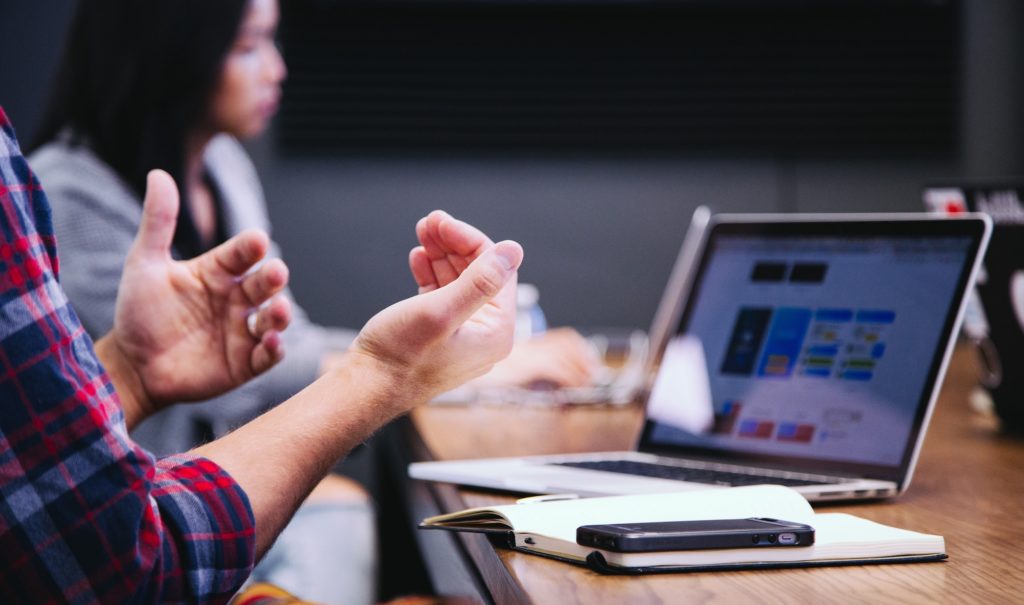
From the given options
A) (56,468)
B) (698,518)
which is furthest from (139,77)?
(698,518)

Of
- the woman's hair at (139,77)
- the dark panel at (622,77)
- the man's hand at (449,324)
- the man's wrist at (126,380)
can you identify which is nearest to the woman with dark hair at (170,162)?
the woman's hair at (139,77)

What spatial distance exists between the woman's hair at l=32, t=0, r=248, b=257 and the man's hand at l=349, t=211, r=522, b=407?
1208 mm

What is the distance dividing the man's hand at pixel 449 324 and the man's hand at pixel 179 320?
1.11 ft

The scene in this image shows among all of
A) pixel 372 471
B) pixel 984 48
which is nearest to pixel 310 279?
pixel 372 471

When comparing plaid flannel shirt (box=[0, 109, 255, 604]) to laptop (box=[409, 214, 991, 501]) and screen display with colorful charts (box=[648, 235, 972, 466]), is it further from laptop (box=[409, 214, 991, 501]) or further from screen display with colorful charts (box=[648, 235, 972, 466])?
screen display with colorful charts (box=[648, 235, 972, 466])

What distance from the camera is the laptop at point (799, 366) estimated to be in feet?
3.59

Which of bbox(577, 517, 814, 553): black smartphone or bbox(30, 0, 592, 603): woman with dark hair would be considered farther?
bbox(30, 0, 592, 603): woman with dark hair

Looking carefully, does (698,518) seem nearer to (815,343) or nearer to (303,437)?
(303,437)

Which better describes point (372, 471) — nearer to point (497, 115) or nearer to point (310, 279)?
point (310, 279)

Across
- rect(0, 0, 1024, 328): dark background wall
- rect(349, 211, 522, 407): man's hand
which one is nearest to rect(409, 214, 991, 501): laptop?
rect(349, 211, 522, 407): man's hand

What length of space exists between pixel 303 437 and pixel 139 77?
4.56 ft

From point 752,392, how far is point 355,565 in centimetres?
103

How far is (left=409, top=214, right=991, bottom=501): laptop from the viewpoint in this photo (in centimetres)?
109

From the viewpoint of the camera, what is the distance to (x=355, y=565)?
2021 mm
